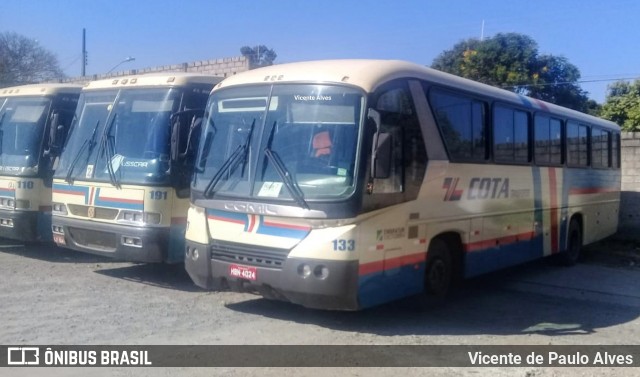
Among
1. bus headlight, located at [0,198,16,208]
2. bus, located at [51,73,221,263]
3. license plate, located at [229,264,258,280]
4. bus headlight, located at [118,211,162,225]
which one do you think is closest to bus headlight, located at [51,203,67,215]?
bus, located at [51,73,221,263]

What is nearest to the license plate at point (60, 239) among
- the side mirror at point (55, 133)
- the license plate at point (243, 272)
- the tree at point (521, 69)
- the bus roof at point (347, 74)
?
the side mirror at point (55, 133)

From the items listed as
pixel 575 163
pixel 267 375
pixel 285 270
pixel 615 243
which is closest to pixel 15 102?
pixel 285 270

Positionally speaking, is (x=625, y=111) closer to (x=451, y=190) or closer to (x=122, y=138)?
(x=451, y=190)

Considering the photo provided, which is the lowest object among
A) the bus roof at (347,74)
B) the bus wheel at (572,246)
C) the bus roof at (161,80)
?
the bus wheel at (572,246)

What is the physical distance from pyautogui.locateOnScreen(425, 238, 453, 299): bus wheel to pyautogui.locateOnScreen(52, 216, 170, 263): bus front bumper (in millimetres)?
3495

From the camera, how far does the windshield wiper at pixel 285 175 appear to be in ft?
25.3

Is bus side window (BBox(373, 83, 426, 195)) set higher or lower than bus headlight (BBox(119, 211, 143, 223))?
higher

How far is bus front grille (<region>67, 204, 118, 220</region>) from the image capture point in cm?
1017

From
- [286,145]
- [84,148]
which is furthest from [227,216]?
[84,148]

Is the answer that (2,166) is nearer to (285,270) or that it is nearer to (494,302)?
(285,270)

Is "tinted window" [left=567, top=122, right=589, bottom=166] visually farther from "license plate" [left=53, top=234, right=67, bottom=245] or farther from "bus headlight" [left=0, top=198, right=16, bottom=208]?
"bus headlight" [left=0, top=198, right=16, bottom=208]

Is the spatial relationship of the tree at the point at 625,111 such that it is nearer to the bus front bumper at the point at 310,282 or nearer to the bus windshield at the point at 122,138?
the bus windshield at the point at 122,138

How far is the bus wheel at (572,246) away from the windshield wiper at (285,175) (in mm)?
7859

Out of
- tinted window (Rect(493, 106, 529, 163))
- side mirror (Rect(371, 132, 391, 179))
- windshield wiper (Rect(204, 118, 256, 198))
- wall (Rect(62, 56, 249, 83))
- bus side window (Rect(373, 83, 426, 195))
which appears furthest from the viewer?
wall (Rect(62, 56, 249, 83))
